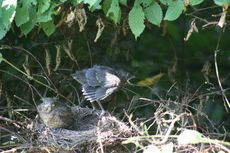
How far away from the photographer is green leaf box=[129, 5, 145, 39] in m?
2.27

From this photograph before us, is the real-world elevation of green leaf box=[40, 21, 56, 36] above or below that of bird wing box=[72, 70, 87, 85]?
above

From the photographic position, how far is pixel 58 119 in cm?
246

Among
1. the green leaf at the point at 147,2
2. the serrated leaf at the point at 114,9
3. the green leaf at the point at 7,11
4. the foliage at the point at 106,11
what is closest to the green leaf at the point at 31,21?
the foliage at the point at 106,11

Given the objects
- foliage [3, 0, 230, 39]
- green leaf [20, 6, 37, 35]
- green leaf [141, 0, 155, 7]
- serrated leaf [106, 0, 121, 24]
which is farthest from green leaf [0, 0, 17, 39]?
green leaf [141, 0, 155, 7]

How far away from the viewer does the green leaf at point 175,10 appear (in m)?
2.23

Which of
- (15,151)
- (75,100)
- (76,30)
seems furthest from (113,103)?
(15,151)

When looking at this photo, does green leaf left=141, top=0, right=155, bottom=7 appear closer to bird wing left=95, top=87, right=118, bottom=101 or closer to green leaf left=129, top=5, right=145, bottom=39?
green leaf left=129, top=5, right=145, bottom=39

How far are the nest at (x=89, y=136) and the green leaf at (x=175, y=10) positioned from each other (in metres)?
0.45

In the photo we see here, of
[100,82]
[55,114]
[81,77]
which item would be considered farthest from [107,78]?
[55,114]

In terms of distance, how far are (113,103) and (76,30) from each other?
0.40 m

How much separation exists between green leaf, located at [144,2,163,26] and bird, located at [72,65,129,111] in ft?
1.14

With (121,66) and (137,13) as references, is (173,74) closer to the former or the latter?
(121,66)

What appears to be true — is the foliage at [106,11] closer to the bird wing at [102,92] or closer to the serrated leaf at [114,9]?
the serrated leaf at [114,9]

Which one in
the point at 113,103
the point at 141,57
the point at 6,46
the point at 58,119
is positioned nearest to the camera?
the point at 58,119
